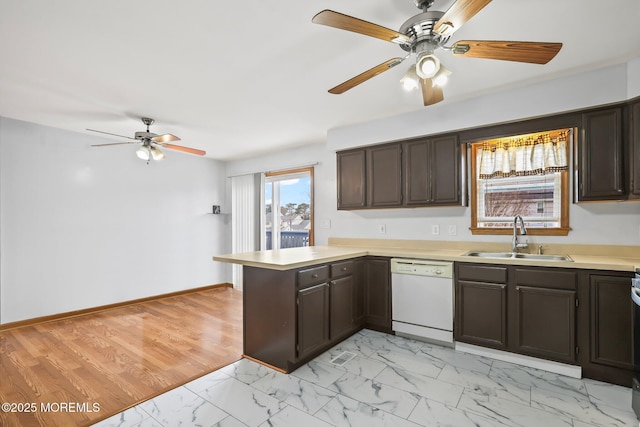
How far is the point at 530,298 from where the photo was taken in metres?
2.50

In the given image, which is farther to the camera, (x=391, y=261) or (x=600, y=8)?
(x=391, y=261)

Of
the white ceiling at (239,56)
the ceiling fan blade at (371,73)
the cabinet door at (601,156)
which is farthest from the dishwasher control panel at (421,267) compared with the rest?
the ceiling fan blade at (371,73)

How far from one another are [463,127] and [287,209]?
303cm

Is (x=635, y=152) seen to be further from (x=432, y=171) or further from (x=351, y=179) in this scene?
(x=351, y=179)

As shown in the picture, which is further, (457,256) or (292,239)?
(292,239)

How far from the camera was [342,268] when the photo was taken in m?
3.02

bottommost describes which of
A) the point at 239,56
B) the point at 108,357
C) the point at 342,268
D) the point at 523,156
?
the point at 108,357

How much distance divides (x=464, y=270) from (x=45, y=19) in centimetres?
352

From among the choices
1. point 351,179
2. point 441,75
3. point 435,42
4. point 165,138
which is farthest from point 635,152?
point 165,138

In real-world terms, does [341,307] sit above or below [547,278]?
below

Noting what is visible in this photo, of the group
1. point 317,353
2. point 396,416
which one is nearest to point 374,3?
point 396,416

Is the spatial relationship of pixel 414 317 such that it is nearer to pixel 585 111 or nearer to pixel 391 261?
pixel 391 261

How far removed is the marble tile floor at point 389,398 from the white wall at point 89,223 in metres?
2.81

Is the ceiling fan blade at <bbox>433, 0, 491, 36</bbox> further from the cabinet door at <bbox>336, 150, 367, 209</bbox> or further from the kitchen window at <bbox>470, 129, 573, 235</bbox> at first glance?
the cabinet door at <bbox>336, 150, 367, 209</bbox>
